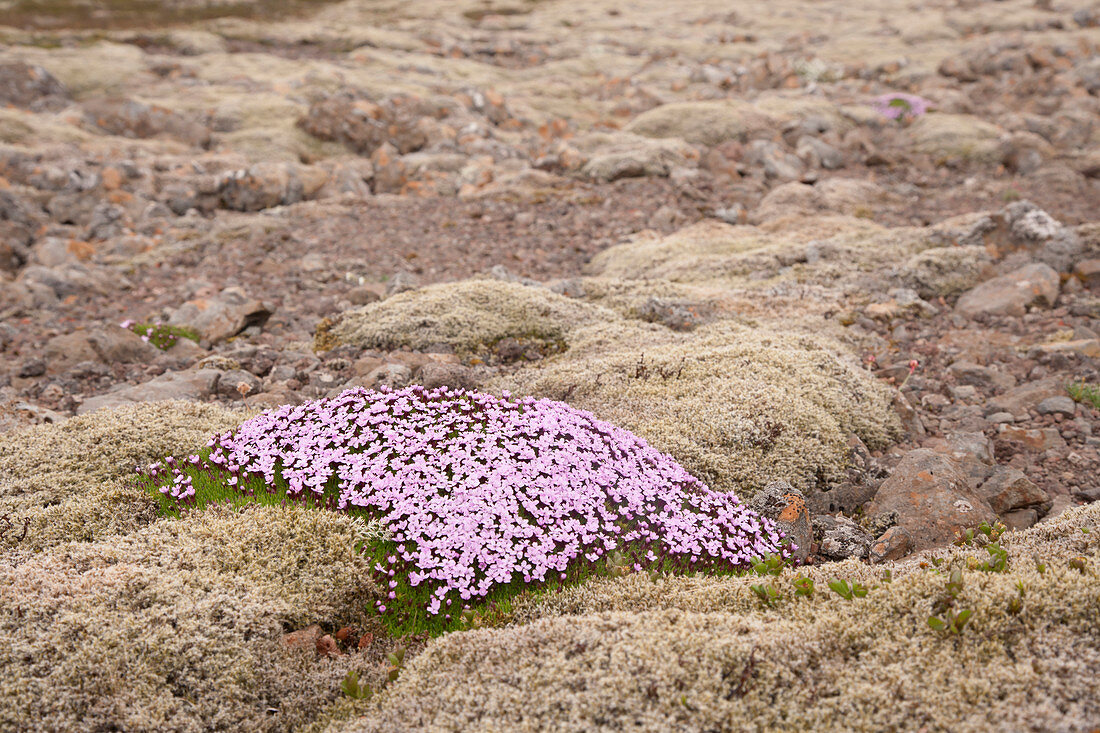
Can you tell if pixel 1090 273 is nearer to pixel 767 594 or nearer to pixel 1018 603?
pixel 1018 603

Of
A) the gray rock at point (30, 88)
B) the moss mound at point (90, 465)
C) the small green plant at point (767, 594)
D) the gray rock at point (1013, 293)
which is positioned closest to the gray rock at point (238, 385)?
the moss mound at point (90, 465)

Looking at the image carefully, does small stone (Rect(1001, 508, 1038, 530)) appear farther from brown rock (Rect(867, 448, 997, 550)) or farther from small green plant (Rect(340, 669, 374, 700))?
small green plant (Rect(340, 669, 374, 700))

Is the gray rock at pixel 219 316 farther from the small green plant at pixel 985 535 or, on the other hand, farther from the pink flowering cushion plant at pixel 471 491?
the small green plant at pixel 985 535

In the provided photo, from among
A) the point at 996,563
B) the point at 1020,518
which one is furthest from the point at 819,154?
the point at 996,563

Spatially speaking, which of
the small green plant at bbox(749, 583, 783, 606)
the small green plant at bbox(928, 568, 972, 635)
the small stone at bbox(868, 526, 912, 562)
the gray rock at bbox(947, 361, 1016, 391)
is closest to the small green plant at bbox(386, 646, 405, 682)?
the small green plant at bbox(749, 583, 783, 606)

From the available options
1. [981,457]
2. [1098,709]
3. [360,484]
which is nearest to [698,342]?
[981,457]

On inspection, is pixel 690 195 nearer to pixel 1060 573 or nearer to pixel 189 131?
pixel 1060 573
